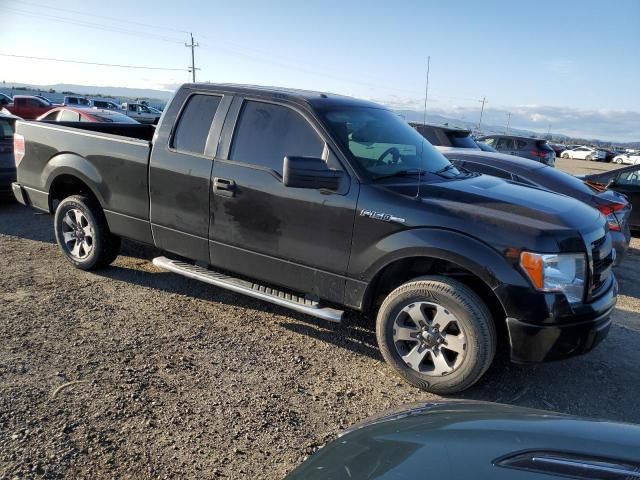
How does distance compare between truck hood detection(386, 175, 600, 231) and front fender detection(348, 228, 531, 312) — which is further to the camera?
truck hood detection(386, 175, 600, 231)

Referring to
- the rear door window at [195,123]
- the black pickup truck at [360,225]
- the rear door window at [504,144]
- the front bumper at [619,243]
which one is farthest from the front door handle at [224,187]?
the rear door window at [504,144]

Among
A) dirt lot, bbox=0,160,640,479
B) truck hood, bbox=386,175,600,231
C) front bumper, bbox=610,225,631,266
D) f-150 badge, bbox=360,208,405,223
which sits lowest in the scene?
dirt lot, bbox=0,160,640,479

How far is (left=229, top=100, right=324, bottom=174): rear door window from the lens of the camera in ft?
13.1

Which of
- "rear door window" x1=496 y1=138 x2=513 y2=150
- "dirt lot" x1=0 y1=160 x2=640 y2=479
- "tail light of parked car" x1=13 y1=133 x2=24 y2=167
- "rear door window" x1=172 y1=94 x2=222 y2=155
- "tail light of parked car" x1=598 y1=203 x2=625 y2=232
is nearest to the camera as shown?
"dirt lot" x1=0 y1=160 x2=640 y2=479

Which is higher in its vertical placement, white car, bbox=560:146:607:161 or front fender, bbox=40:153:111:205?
front fender, bbox=40:153:111:205

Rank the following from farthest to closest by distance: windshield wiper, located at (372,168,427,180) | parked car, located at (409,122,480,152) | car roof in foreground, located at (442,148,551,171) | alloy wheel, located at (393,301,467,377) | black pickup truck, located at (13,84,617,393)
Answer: parked car, located at (409,122,480,152)
car roof in foreground, located at (442,148,551,171)
windshield wiper, located at (372,168,427,180)
alloy wheel, located at (393,301,467,377)
black pickup truck, located at (13,84,617,393)

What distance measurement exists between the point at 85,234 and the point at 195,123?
185 cm

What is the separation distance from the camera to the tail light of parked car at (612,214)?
233 inches

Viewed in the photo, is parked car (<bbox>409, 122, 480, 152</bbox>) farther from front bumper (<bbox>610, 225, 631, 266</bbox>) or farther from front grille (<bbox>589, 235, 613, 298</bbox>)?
front grille (<bbox>589, 235, 613, 298</bbox>)

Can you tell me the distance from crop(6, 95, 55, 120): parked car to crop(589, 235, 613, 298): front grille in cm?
2811

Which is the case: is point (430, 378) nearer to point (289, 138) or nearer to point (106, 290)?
point (289, 138)

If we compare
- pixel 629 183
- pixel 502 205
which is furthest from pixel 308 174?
pixel 629 183

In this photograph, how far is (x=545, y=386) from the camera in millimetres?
3770

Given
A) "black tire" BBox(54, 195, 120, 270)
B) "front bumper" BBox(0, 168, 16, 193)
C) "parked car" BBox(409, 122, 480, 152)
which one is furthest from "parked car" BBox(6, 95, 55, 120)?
"black tire" BBox(54, 195, 120, 270)
